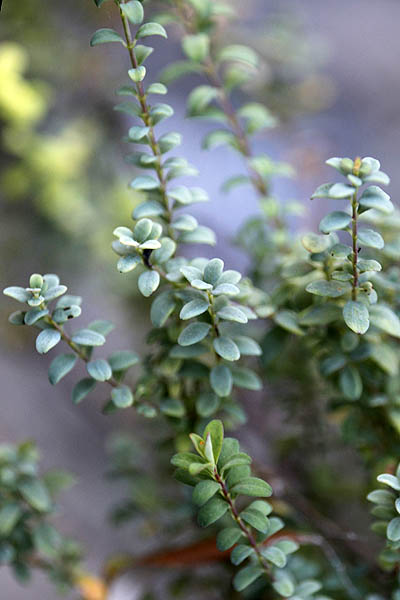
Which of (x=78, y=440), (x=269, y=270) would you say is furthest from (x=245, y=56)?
(x=78, y=440)

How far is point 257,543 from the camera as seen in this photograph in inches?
26.3

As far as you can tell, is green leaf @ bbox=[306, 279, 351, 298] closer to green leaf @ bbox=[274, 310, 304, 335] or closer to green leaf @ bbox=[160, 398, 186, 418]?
green leaf @ bbox=[274, 310, 304, 335]

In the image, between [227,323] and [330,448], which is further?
[330,448]

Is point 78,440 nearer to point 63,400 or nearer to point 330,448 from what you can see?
point 63,400

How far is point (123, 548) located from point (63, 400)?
48cm

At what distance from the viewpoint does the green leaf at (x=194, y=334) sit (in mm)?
634

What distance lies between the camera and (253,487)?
0.60 m

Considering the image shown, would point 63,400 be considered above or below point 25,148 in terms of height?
below

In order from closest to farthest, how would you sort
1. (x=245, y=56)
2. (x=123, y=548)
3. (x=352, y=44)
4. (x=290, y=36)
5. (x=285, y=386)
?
(x=245, y=56) → (x=285, y=386) → (x=123, y=548) → (x=290, y=36) → (x=352, y=44)

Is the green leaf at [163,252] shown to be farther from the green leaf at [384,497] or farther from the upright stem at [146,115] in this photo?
the green leaf at [384,497]

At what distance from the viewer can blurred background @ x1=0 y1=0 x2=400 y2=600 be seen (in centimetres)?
151

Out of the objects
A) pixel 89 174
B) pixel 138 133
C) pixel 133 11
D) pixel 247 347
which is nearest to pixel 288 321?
pixel 247 347

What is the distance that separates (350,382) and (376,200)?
0.26 m

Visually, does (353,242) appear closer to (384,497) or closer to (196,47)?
(384,497)
